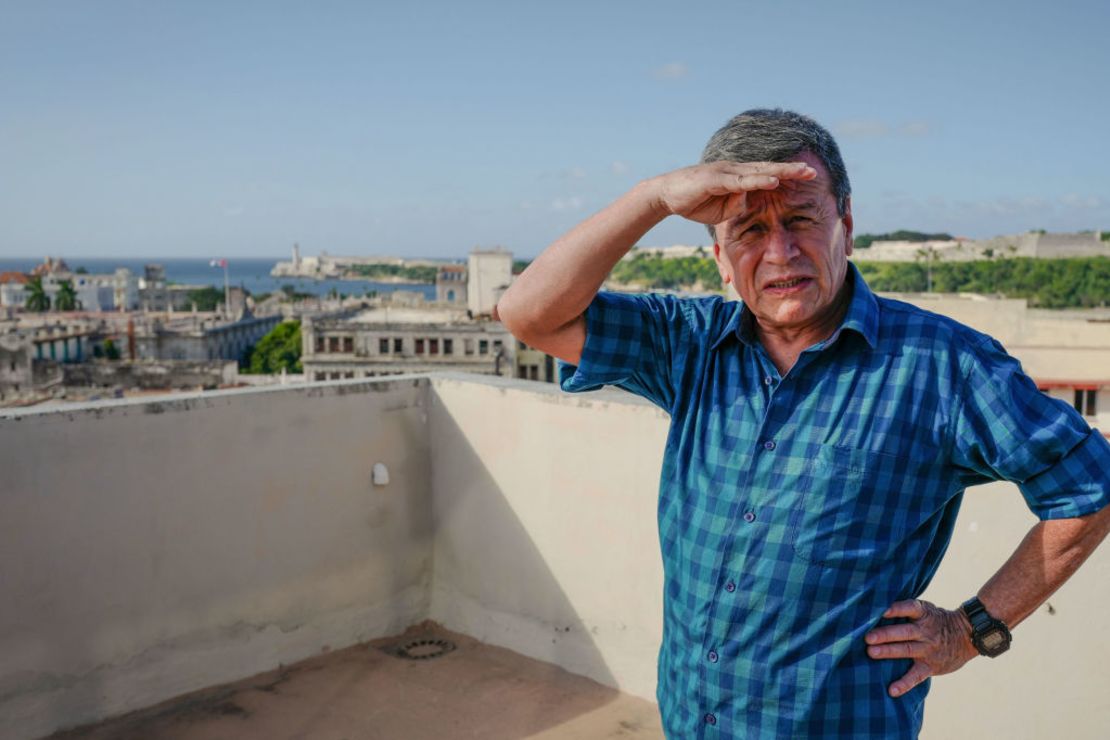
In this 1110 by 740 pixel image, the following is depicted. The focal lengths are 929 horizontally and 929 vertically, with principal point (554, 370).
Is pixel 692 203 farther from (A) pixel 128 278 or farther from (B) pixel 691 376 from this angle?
(A) pixel 128 278

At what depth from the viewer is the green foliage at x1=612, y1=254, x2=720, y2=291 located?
97.5 metres

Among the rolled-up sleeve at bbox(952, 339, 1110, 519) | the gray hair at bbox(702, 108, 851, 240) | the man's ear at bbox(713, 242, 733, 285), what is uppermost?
the gray hair at bbox(702, 108, 851, 240)

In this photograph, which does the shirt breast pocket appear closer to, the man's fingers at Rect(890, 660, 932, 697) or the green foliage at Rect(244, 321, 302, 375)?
the man's fingers at Rect(890, 660, 932, 697)

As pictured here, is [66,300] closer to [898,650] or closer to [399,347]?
[399,347]

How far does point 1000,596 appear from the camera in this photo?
154 cm

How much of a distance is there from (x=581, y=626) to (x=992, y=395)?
2469 millimetres

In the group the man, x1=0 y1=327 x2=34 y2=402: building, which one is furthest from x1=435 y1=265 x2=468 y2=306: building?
the man

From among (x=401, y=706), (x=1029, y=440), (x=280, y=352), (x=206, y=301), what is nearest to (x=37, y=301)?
(x=206, y=301)

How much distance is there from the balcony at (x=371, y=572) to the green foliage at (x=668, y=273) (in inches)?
3441

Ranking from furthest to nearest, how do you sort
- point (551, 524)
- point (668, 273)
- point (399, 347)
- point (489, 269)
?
1. point (668, 273)
2. point (489, 269)
3. point (399, 347)
4. point (551, 524)

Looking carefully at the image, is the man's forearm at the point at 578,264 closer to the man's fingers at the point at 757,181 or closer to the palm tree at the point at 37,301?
the man's fingers at the point at 757,181

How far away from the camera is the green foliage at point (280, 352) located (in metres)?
56.2

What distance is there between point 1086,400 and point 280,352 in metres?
50.2

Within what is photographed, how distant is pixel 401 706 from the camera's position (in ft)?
11.3
